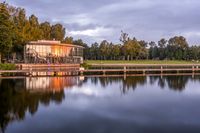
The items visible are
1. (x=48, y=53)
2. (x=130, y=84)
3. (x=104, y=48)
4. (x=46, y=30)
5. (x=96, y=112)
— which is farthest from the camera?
(x=104, y=48)

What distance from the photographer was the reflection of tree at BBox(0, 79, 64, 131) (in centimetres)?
1591

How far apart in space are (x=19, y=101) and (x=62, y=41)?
Answer: 68306 millimetres

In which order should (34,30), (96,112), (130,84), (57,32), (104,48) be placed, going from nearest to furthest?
(96,112) < (130,84) < (34,30) < (57,32) < (104,48)

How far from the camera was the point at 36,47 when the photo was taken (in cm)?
5712

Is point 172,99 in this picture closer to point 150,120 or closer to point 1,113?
point 150,120

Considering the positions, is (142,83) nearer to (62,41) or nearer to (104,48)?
(62,41)

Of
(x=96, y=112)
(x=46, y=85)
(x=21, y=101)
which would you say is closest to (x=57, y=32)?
(x=46, y=85)

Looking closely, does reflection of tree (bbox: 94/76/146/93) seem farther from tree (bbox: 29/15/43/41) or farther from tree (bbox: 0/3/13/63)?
tree (bbox: 29/15/43/41)

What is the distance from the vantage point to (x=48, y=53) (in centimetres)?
5781

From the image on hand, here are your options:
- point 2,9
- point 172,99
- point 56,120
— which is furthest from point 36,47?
point 56,120

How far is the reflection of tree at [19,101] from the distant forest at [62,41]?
21.3 metres

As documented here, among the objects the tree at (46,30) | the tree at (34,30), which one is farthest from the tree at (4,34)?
the tree at (46,30)

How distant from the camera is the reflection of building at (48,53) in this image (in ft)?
183

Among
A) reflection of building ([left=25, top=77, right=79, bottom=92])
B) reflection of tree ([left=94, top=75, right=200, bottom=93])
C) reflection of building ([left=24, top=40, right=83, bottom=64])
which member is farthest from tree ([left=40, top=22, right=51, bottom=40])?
reflection of building ([left=25, top=77, right=79, bottom=92])
